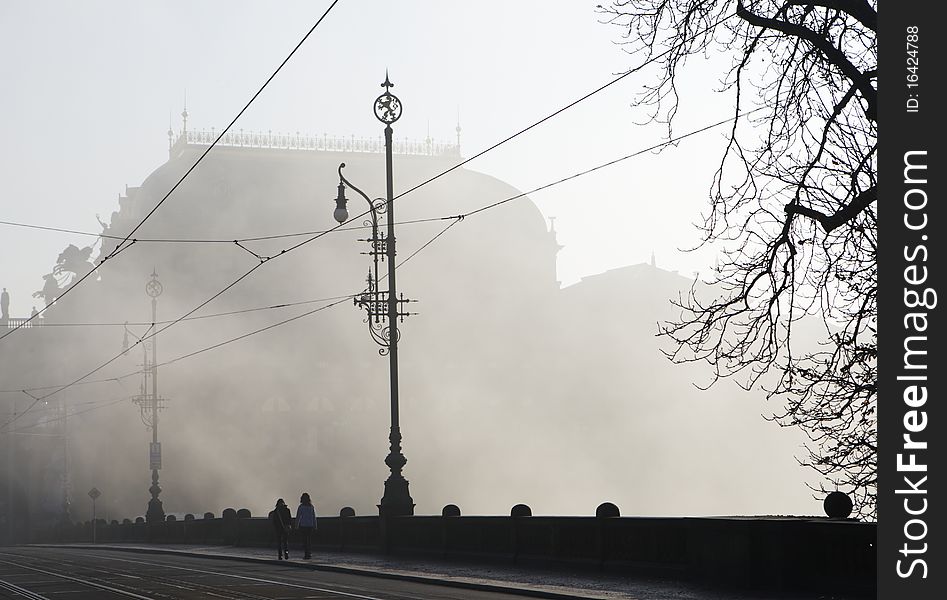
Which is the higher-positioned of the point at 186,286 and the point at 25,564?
the point at 186,286

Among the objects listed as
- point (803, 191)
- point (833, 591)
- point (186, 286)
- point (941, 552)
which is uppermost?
point (186, 286)

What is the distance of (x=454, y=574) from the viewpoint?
22.1 meters

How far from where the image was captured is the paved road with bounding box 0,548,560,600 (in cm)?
1886

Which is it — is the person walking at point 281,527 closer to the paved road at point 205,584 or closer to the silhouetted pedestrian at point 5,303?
the paved road at point 205,584

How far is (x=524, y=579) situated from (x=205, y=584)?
582cm

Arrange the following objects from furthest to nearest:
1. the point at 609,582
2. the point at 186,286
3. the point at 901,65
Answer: the point at 186,286
the point at 609,582
the point at 901,65

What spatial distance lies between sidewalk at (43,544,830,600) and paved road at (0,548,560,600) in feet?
1.15

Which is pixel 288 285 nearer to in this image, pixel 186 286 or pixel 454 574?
pixel 186 286

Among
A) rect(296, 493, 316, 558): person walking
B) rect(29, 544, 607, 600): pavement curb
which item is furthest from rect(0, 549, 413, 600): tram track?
rect(296, 493, 316, 558): person walking

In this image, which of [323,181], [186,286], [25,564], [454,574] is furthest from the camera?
[323,181]

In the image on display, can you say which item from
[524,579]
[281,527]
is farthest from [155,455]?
[524,579]

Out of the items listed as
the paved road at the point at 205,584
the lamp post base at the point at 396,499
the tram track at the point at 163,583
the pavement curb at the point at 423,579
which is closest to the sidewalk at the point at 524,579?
the pavement curb at the point at 423,579

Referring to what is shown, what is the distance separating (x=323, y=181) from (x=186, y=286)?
50.8 feet

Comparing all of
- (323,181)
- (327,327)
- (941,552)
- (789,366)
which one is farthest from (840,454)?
(323,181)
